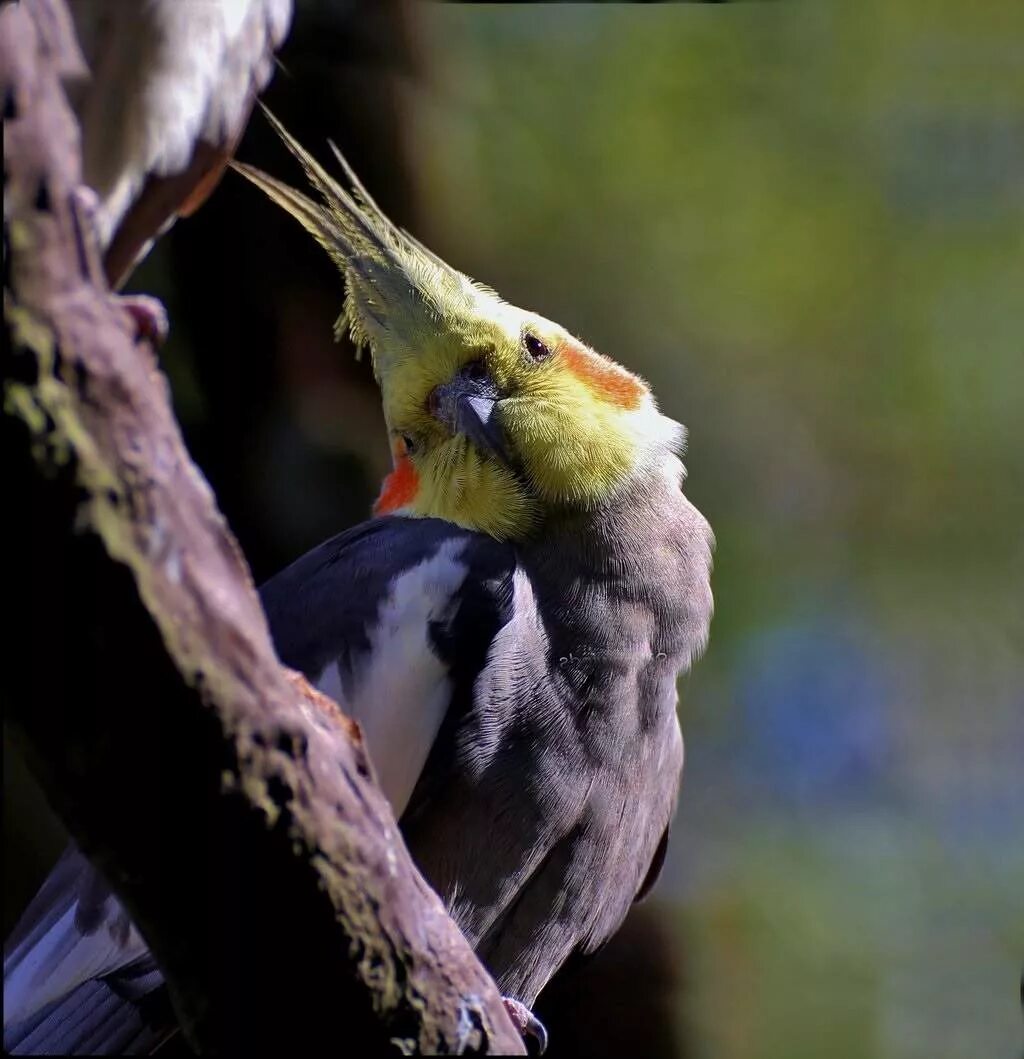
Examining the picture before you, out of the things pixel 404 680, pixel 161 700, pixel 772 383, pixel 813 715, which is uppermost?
pixel 161 700

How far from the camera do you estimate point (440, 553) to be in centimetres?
157

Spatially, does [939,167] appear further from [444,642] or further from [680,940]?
[444,642]

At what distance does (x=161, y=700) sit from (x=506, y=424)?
3.06 ft

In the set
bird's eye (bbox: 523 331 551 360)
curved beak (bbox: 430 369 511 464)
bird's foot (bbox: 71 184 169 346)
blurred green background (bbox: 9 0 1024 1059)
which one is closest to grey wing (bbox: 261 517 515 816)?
curved beak (bbox: 430 369 511 464)

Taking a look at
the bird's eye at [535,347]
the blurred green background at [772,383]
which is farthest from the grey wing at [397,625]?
the blurred green background at [772,383]

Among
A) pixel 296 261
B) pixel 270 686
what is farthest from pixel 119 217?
pixel 296 261

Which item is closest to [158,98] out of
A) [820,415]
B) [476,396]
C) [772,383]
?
[476,396]

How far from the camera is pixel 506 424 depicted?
1653 mm

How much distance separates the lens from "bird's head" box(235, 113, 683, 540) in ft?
5.40

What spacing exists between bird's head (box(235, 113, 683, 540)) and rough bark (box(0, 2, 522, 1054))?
2.43ft

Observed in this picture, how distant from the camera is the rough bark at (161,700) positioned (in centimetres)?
73

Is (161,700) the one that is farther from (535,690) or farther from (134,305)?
(535,690)

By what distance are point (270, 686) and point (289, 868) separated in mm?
135

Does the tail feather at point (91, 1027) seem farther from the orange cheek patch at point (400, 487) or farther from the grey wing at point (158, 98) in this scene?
the grey wing at point (158, 98)
